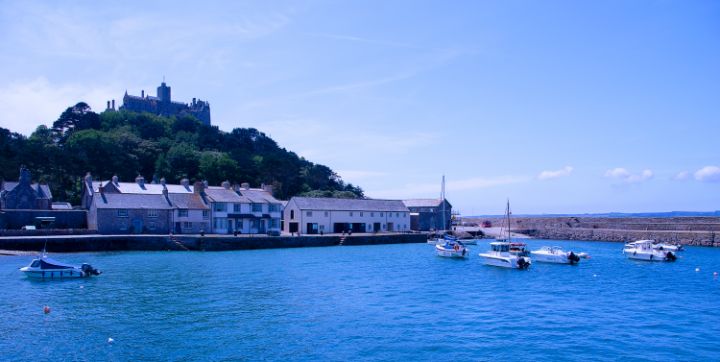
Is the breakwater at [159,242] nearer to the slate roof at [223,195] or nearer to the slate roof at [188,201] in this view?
the slate roof at [188,201]

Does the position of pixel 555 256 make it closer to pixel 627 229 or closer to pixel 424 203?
pixel 627 229

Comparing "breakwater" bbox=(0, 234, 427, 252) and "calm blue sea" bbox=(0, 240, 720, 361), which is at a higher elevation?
"breakwater" bbox=(0, 234, 427, 252)

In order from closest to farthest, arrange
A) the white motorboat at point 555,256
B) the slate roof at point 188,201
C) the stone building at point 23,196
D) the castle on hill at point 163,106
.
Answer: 1. the white motorboat at point 555,256
2. the stone building at point 23,196
3. the slate roof at point 188,201
4. the castle on hill at point 163,106

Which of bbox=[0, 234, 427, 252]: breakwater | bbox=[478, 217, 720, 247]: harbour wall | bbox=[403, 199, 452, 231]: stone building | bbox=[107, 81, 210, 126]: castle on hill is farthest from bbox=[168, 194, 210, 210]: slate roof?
bbox=[107, 81, 210, 126]: castle on hill

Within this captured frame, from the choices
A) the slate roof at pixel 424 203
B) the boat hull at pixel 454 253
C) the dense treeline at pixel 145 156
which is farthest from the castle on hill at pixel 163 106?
the boat hull at pixel 454 253

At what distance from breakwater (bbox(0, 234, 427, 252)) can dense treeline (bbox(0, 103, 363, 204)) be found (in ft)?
74.3

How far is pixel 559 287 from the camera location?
3447 cm

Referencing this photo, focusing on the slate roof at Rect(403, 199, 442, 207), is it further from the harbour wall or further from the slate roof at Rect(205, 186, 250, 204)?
the slate roof at Rect(205, 186, 250, 204)

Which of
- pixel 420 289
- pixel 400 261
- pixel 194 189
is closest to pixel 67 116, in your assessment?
pixel 194 189


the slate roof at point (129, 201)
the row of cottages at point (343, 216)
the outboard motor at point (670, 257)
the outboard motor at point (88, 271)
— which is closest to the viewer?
the outboard motor at point (88, 271)

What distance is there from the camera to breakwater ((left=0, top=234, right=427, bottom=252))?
5169 centimetres

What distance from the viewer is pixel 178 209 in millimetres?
63938

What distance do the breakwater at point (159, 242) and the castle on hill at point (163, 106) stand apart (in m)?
98.5

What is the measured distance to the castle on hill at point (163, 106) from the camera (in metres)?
149
